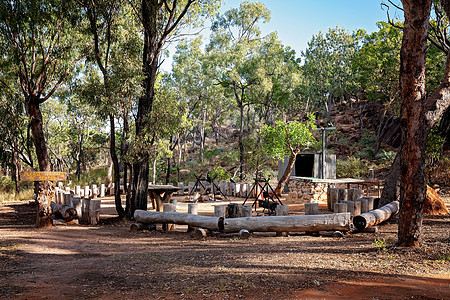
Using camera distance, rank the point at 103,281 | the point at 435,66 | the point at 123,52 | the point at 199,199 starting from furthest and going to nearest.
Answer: the point at 435,66
the point at 199,199
the point at 123,52
the point at 103,281

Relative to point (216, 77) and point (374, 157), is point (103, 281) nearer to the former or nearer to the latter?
point (216, 77)

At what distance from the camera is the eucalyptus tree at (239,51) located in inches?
1109

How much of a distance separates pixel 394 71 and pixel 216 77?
14.2 metres

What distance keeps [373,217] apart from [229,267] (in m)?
4.71

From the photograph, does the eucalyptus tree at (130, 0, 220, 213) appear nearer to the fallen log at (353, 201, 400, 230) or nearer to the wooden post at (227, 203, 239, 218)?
the wooden post at (227, 203, 239, 218)

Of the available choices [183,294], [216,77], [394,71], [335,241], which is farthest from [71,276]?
[394,71]

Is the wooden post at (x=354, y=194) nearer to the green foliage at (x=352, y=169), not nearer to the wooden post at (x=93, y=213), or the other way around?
the wooden post at (x=93, y=213)

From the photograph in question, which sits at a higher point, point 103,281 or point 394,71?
point 394,71

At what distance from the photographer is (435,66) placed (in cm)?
2748

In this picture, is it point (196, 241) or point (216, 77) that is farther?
point (216, 77)

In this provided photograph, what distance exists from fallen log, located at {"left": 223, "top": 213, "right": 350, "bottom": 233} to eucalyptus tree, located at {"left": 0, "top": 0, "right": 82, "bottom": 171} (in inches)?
331

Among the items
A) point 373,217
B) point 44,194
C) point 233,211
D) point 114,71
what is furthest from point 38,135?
point 373,217

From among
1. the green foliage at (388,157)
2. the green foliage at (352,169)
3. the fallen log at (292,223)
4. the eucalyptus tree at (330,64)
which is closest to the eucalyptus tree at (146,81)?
the fallen log at (292,223)

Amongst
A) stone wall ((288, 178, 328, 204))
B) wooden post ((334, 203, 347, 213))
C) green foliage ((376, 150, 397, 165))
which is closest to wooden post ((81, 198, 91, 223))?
wooden post ((334, 203, 347, 213))
